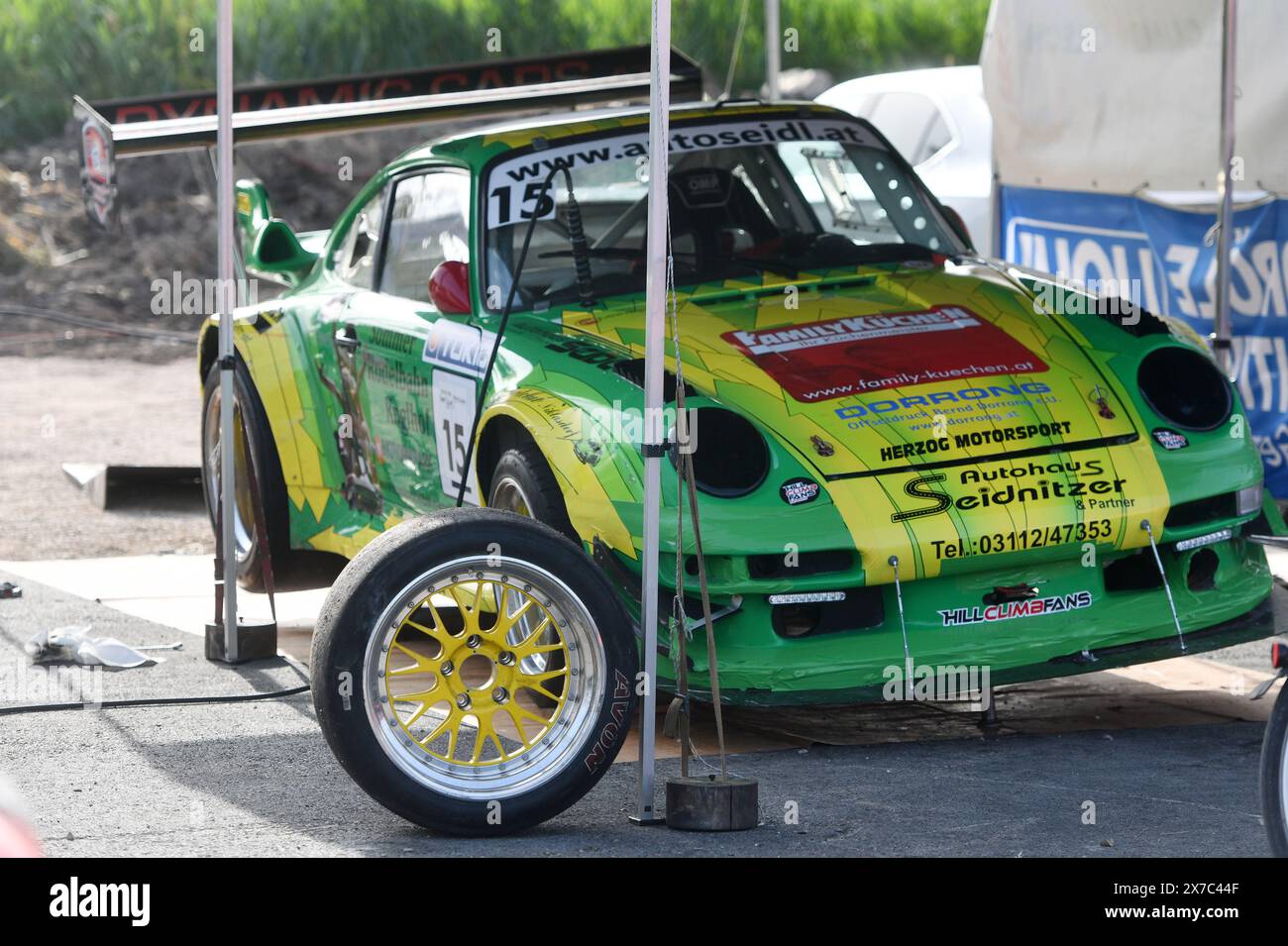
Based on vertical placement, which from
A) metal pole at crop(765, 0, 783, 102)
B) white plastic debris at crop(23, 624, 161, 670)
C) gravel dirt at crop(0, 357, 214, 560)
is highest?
metal pole at crop(765, 0, 783, 102)

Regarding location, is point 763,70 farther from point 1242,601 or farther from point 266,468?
point 1242,601

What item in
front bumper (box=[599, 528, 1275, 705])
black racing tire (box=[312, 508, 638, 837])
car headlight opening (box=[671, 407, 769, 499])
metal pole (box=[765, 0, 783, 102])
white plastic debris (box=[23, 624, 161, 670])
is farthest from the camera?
metal pole (box=[765, 0, 783, 102])

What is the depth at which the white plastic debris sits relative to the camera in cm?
675

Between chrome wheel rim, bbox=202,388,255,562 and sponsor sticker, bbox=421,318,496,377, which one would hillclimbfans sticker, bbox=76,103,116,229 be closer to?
chrome wheel rim, bbox=202,388,255,562

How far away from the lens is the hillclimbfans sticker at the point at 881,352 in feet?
18.7

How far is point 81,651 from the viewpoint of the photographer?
6770 mm

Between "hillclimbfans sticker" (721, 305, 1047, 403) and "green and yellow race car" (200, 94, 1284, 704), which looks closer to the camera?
"green and yellow race car" (200, 94, 1284, 704)

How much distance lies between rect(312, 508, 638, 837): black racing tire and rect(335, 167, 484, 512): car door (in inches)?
49.0

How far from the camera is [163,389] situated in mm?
14367

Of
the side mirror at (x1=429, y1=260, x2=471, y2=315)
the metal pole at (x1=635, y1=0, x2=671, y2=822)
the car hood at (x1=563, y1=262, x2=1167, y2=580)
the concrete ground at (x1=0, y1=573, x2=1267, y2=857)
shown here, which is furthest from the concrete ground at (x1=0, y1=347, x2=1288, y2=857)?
the side mirror at (x1=429, y1=260, x2=471, y2=315)

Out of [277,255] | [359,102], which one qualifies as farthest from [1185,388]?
[359,102]

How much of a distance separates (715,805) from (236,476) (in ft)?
11.8
